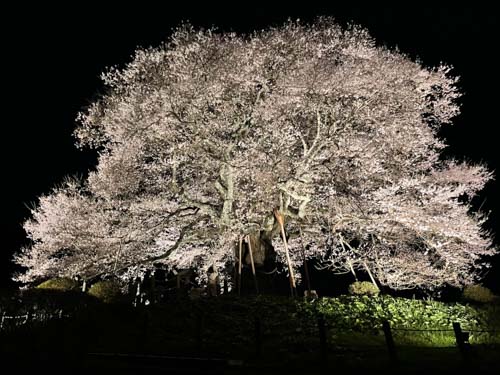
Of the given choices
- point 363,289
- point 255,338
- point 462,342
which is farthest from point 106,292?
point 462,342

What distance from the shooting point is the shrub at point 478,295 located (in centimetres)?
1778

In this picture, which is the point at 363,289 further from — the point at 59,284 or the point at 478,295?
the point at 59,284

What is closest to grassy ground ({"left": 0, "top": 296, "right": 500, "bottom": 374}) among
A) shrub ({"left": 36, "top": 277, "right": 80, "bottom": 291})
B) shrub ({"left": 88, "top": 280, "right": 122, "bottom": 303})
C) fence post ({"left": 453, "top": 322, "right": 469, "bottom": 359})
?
fence post ({"left": 453, "top": 322, "right": 469, "bottom": 359})

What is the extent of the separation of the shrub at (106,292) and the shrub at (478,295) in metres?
13.1

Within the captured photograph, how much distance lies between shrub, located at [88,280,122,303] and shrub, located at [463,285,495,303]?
13.1 meters

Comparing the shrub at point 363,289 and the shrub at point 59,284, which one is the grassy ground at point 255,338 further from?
the shrub at point 59,284

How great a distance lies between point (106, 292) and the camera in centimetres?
1603

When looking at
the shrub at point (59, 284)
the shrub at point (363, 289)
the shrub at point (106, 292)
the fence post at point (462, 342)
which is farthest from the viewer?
the shrub at point (363, 289)

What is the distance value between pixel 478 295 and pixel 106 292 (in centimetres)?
1377

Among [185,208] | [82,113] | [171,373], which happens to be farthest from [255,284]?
[82,113]

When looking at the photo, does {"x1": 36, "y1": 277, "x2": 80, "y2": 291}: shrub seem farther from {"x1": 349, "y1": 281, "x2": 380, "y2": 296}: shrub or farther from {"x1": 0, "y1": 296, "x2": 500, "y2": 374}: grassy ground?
{"x1": 349, "y1": 281, "x2": 380, "y2": 296}: shrub

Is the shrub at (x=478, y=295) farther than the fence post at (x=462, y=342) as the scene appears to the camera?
Yes

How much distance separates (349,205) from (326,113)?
149 inches

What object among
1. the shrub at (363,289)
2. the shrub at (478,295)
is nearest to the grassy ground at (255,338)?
the shrub at (478,295)
